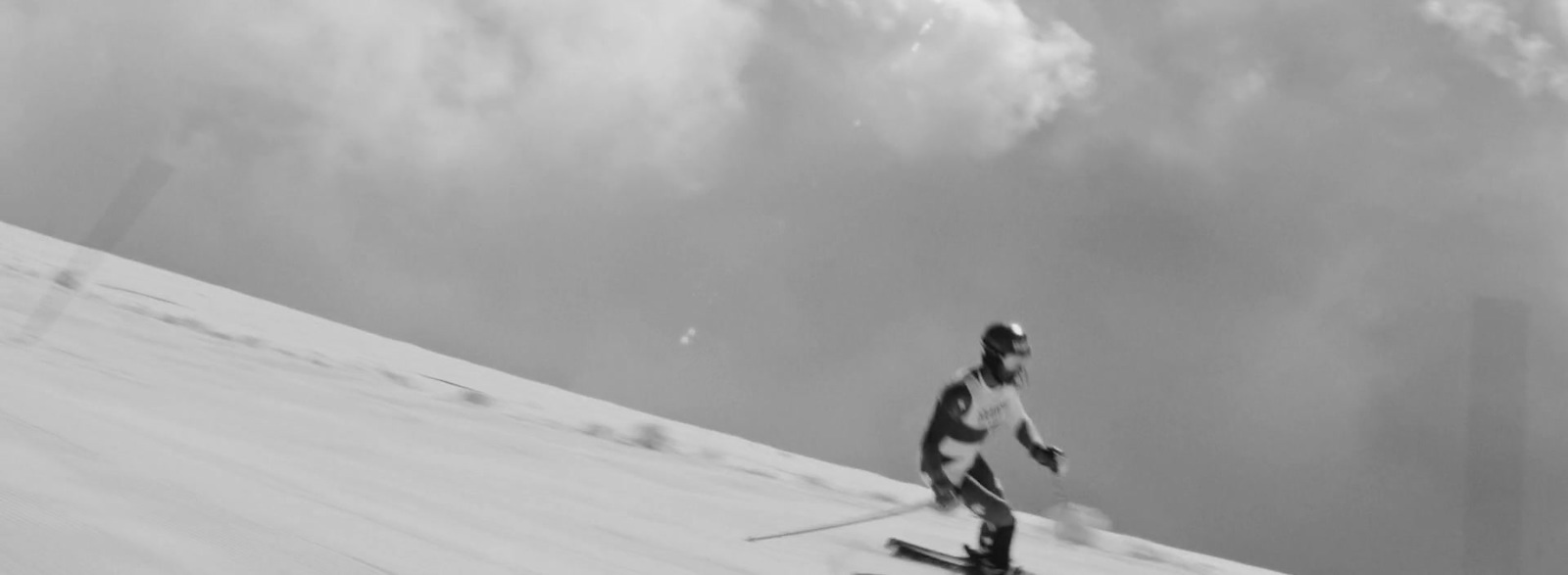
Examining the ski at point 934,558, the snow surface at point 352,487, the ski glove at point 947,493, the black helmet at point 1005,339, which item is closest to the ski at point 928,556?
the ski at point 934,558

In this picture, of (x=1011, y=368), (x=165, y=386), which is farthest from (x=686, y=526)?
(x=165, y=386)

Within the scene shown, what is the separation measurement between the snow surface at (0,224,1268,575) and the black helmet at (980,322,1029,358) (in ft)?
3.57

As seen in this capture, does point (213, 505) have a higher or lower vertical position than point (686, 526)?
lower

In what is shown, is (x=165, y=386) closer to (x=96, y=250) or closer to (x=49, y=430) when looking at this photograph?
(x=49, y=430)

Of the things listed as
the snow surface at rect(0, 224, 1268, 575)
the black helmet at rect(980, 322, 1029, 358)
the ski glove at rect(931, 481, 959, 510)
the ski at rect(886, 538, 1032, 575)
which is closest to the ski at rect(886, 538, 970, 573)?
the ski at rect(886, 538, 1032, 575)

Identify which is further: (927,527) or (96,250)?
(96,250)

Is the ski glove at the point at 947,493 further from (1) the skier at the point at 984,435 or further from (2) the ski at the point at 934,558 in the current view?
(2) the ski at the point at 934,558

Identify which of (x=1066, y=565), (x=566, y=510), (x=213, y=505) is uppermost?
(x=1066, y=565)

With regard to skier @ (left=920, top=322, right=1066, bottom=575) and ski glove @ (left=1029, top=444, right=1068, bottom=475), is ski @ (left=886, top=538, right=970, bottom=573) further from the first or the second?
ski glove @ (left=1029, top=444, right=1068, bottom=475)

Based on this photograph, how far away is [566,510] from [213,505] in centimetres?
157

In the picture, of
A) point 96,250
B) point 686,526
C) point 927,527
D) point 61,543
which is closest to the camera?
point 61,543

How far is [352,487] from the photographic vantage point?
15.6 feet

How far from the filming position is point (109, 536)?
11.2 ft

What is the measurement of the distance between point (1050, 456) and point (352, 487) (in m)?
2.95
